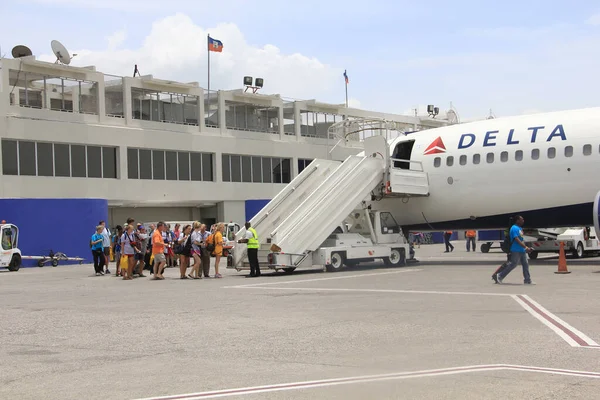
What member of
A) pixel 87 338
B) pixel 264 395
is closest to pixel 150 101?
pixel 87 338

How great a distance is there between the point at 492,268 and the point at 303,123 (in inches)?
1478

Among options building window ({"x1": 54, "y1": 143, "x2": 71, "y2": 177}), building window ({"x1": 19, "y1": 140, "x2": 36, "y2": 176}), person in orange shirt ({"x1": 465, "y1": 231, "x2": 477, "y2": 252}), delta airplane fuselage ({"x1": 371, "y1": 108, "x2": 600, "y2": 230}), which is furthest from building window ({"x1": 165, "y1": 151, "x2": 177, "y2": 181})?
delta airplane fuselage ({"x1": 371, "y1": 108, "x2": 600, "y2": 230})

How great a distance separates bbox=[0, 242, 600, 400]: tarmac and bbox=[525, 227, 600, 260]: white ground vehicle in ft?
35.0

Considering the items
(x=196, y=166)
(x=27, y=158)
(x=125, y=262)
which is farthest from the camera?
(x=196, y=166)

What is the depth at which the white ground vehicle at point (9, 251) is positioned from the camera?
32.2 m

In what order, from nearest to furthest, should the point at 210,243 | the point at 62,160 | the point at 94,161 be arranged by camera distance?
the point at 210,243 → the point at 62,160 → the point at 94,161

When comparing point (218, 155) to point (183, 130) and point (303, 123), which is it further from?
point (303, 123)

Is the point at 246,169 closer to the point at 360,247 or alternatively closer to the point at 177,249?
the point at 360,247

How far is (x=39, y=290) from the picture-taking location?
20.3 m

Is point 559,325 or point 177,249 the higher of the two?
point 177,249

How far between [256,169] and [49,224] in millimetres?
21355

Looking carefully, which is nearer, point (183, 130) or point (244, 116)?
point (183, 130)

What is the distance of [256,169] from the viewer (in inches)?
2219

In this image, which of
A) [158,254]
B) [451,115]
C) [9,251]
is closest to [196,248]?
[158,254]
